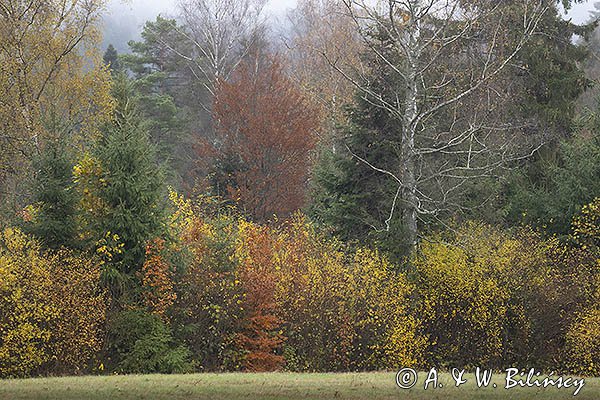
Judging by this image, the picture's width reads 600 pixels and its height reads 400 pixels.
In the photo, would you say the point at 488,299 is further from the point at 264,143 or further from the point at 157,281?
the point at 264,143

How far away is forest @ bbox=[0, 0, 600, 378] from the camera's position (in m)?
16.7

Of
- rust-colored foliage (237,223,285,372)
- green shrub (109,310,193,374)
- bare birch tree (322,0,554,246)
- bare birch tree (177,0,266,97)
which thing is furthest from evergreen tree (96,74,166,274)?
bare birch tree (177,0,266,97)

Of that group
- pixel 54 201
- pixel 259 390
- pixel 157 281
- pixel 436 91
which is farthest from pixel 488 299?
pixel 54 201

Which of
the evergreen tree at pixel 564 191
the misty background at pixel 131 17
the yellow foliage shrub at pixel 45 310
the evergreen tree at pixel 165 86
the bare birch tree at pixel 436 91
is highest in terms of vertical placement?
the misty background at pixel 131 17

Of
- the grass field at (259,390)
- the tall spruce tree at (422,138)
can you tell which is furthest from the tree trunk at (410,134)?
the grass field at (259,390)

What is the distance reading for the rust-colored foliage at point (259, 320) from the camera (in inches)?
674

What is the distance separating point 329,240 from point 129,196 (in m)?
6.01

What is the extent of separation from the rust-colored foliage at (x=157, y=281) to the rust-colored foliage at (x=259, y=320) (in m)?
1.90

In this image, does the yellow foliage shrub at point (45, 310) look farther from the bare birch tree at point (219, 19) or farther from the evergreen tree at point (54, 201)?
the bare birch tree at point (219, 19)

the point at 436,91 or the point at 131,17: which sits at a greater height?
the point at 131,17

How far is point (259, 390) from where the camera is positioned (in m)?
10.8

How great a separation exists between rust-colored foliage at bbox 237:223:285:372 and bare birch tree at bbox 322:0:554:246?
3902mm

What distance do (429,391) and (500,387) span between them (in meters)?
1.31

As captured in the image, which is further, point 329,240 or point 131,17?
point 131,17
